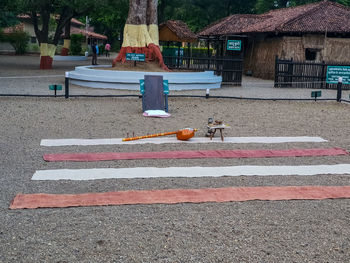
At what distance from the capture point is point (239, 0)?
45062 mm

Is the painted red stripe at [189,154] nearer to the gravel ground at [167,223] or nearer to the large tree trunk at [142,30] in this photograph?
the gravel ground at [167,223]

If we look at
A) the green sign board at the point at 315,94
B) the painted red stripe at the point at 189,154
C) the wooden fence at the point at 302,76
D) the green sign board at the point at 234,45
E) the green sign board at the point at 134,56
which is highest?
the green sign board at the point at 234,45

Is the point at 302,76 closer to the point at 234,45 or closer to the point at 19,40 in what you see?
the point at 234,45

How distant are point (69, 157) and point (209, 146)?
2.70 m

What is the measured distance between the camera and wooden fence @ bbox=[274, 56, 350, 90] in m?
21.3

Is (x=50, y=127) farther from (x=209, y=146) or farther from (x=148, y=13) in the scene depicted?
(x=148, y=13)

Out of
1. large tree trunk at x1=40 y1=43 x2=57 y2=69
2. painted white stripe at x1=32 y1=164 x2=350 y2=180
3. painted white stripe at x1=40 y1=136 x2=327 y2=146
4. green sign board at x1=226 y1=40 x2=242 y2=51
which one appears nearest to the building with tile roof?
green sign board at x1=226 y1=40 x2=242 y2=51

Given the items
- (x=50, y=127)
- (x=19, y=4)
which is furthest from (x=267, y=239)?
(x=19, y=4)

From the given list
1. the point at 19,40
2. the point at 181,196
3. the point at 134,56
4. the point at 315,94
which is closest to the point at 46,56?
the point at 134,56

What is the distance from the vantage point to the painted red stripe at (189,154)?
23.1 ft

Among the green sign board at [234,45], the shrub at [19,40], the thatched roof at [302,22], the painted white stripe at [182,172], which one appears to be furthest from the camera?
the shrub at [19,40]

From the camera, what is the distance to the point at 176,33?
25.4 metres

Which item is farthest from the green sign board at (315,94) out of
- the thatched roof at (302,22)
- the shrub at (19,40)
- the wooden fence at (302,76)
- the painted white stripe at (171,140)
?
the shrub at (19,40)

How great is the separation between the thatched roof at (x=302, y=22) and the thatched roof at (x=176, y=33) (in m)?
4.55
